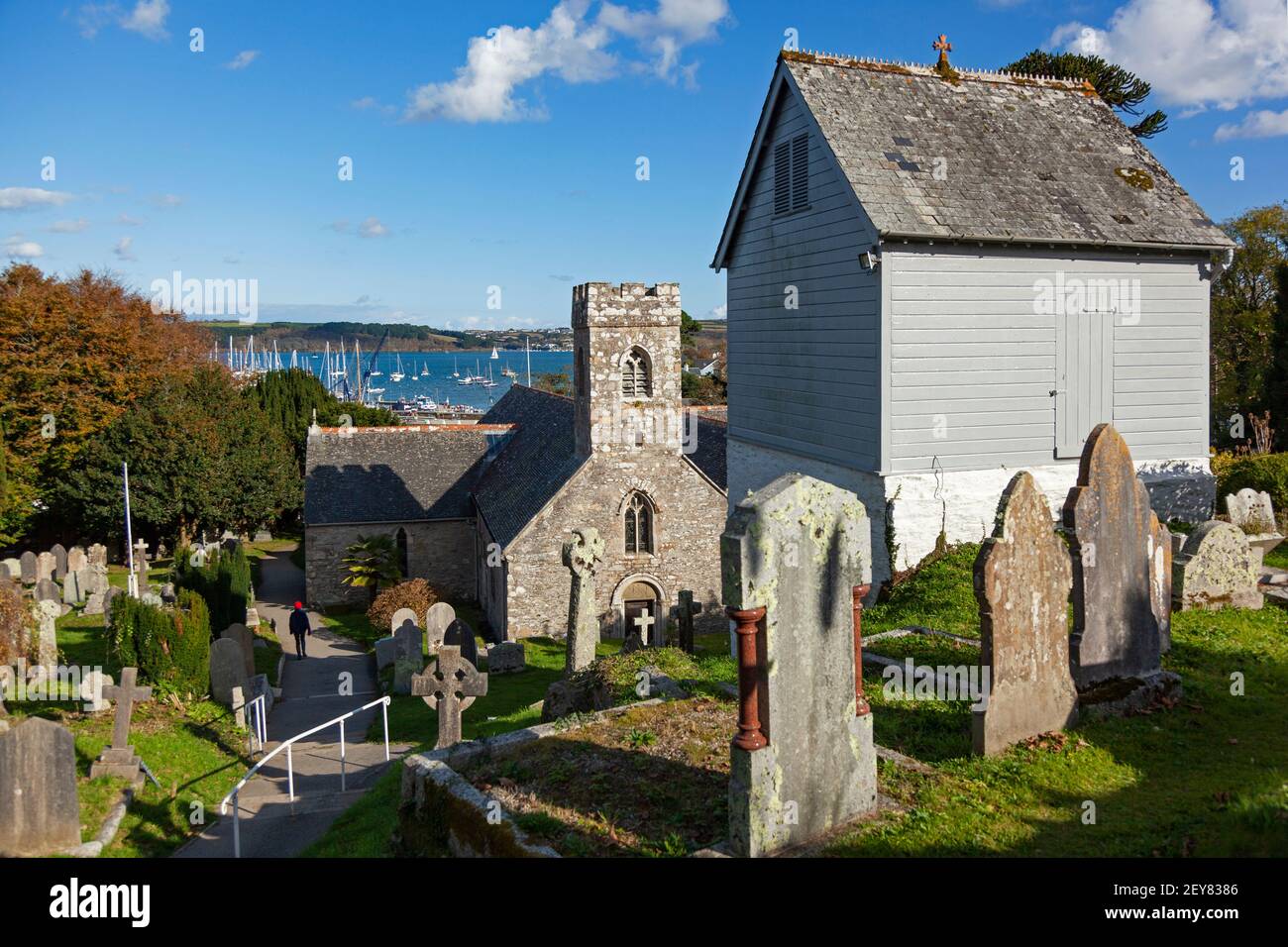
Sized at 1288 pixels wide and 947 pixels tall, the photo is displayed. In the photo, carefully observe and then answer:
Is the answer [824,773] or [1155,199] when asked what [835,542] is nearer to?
[824,773]

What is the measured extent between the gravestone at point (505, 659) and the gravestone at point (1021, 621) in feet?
54.0

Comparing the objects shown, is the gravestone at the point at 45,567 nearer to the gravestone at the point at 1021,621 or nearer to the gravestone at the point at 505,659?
the gravestone at the point at 505,659

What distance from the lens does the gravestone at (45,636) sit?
69.6ft

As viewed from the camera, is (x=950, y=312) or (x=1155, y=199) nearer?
(x=950, y=312)

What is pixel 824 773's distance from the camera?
277 inches

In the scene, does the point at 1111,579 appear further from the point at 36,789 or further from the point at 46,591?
the point at 46,591

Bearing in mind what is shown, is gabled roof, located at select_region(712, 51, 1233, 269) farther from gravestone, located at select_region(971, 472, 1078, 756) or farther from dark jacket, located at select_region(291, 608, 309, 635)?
dark jacket, located at select_region(291, 608, 309, 635)

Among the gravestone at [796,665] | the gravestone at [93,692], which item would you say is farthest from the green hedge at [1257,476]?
the gravestone at [93,692]

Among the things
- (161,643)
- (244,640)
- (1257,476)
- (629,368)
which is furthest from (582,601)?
(1257,476)

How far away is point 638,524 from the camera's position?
28.5 m

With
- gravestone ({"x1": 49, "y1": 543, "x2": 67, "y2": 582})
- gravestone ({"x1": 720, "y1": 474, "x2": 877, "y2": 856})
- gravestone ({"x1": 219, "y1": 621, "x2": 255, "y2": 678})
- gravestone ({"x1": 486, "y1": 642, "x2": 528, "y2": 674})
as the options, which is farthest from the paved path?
gravestone ({"x1": 49, "y1": 543, "x2": 67, "y2": 582})

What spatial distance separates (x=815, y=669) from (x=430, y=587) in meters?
25.4
